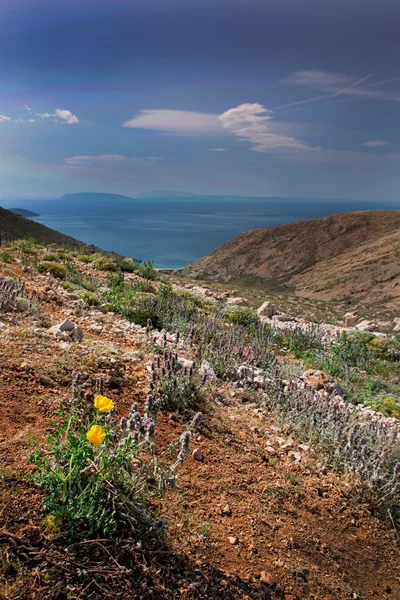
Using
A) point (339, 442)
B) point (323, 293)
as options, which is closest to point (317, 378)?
point (339, 442)

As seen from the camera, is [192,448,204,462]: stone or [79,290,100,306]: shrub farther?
[79,290,100,306]: shrub

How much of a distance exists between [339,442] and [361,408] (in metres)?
2.48

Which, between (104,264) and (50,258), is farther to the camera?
(104,264)

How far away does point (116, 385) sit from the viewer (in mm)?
3836

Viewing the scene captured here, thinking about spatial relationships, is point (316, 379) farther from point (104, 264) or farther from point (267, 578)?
point (104, 264)

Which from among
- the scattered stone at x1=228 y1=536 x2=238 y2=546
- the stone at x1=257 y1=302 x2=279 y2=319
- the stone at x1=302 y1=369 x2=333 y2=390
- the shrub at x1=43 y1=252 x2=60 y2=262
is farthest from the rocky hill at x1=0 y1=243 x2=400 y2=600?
the stone at x1=257 y1=302 x2=279 y2=319

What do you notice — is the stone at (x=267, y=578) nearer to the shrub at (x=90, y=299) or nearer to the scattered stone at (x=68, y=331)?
the scattered stone at (x=68, y=331)

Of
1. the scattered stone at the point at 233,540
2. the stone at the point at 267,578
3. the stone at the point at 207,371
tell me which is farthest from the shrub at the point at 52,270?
the stone at the point at 267,578

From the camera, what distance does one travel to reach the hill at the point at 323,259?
1898 inches

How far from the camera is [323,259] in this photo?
6931cm

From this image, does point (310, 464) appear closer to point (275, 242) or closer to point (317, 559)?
point (317, 559)

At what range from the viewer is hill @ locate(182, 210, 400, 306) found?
4822 centimetres

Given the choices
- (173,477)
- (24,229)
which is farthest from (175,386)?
(24,229)

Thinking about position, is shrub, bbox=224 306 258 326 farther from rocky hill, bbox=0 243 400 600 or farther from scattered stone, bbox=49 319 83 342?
scattered stone, bbox=49 319 83 342
